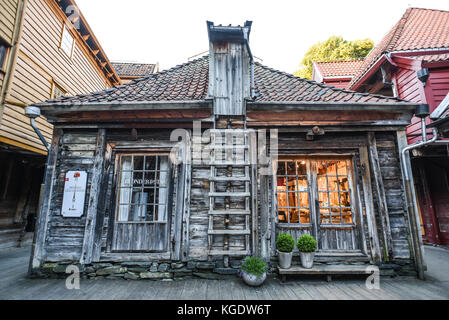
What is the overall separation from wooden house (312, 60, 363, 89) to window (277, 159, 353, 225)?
9442 millimetres

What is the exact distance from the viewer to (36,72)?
7.42 m

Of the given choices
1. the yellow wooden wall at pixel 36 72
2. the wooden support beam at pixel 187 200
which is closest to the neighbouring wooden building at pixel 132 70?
the yellow wooden wall at pixel 36 72

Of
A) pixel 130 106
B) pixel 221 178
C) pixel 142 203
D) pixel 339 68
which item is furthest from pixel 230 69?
pixel 339 68

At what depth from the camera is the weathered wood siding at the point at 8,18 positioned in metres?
6.15

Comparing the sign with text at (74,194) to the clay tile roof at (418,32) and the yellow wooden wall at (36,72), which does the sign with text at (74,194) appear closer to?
the yellow wooden wall at (36,72)

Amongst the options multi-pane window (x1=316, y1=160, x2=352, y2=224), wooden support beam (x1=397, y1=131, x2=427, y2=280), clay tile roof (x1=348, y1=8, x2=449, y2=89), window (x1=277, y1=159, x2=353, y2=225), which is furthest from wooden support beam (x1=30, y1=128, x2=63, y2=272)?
clay tile roof (x1=348, y1=8, x2=449, y2=89)

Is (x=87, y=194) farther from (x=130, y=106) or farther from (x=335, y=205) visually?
(x=335, y=205)

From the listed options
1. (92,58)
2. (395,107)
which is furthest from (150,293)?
(92,58)

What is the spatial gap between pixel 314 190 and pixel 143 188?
3674mm

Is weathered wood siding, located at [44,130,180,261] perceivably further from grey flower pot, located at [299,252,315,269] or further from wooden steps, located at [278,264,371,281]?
grey flower pot, located at [299,252,315,269]

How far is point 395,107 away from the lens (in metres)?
4.47
